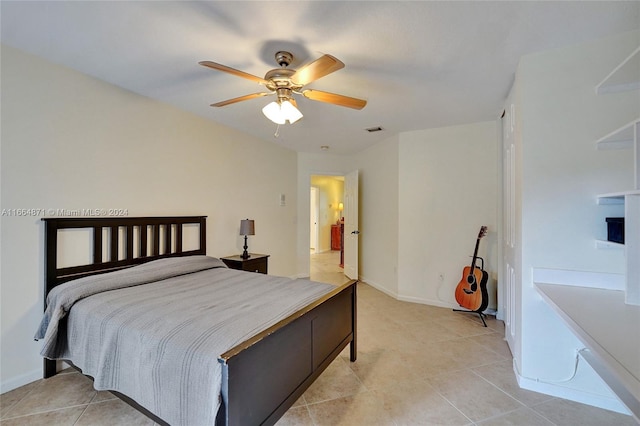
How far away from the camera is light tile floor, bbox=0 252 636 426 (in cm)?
175

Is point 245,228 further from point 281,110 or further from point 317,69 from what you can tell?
point 317,69

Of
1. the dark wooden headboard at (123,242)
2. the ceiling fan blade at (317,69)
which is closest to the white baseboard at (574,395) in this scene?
the ceiling fan blade at (317,69)

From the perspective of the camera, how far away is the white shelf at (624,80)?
5.66 ft

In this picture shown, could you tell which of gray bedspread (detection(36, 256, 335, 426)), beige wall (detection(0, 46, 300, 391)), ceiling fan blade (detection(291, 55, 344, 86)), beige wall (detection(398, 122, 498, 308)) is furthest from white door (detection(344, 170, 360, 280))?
ceiling fan blade (detection(291, 55, 344, 86))

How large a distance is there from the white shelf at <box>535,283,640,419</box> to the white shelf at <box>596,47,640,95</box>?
4.19 ft

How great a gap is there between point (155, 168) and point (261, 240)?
6.46 ft

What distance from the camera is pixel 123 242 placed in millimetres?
2705

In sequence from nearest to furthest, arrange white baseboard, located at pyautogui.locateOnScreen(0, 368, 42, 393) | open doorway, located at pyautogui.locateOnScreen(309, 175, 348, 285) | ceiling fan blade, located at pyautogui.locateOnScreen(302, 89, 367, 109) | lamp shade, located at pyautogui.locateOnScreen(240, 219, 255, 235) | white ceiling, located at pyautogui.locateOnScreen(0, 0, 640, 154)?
white ceiling, located at pyautogui.locateOnScreen(0, 0, 640, 154) < white baseboard, located at pyautogui.locateOnScreen(0, 368, 42, 393) < ceiling fan blade, located at pyautogui.locateOnScreen(302, 89, 367, 109) < lamp shade, located at pyautogui.locateOnScreen(240, 219, 255, 235) < open doorway, located at pyautogui.locateOnScreen(309, 175, 348, 285)

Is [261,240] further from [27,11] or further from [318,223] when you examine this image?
[318,223]

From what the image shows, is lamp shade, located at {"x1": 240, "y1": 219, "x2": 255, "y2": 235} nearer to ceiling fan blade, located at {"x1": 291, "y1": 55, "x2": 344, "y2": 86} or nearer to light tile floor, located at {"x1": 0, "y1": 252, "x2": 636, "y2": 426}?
light tile floor, located at {"x1": 0, "y1": 252, "x2": 636, "y2": 426}

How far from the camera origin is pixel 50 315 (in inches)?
79.5

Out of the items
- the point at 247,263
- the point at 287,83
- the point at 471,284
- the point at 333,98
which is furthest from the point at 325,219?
the point at 287,83

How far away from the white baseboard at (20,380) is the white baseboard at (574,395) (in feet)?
11.9

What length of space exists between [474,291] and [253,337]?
115 inches
